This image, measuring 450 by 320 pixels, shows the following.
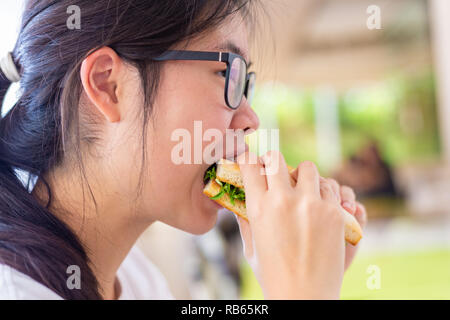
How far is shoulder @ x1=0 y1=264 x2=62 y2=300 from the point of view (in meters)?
1.01

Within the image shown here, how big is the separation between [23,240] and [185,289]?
2.38 meters

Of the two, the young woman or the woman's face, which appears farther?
the woman's face

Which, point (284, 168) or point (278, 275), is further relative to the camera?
point (284, 168)

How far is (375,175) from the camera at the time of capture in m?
9.59

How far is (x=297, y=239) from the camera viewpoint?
1039 millimetres

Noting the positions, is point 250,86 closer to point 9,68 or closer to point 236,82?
point 236,82

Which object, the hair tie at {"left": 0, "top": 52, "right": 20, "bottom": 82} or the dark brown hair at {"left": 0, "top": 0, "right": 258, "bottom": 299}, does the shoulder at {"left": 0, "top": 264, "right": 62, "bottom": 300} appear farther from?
the hair tie at {"left": 0, "top": 52, "right": 20, "bottom": 82}

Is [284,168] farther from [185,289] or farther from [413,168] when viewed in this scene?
[413,168]

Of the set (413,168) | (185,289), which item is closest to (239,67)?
(185,289)

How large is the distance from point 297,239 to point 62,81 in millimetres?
820

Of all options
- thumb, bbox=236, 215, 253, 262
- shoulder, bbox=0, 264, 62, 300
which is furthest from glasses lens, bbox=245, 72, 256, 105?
shoulder, bbox=0, 264, 62, 300

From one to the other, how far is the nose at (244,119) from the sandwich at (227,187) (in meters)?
0.13

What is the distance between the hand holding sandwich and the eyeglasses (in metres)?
0.34

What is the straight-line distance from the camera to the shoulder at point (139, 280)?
1.73 metres
